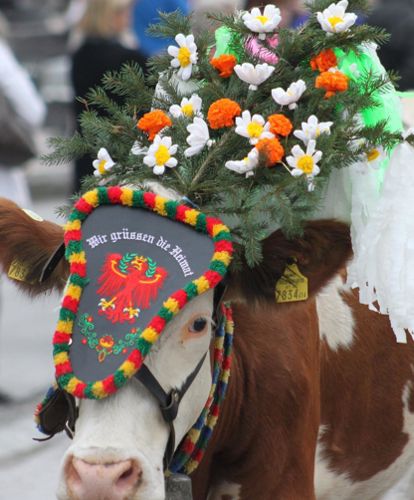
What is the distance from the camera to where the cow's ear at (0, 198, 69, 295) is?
392cm

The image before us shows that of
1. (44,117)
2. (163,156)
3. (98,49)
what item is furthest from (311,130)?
(44,117)

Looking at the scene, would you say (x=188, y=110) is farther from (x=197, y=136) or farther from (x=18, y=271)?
(x=18, y=271)

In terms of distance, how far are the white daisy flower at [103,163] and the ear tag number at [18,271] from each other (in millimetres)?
347

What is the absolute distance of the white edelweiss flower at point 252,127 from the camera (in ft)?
12.2

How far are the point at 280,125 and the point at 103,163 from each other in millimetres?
532

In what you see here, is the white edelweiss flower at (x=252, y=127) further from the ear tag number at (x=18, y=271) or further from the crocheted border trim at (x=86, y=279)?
the ear tag number at (x=18, y=271)

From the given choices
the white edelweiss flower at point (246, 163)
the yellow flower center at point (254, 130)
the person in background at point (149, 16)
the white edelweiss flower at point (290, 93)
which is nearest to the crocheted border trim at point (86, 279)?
the white edelweiss flower at point (246, 163)

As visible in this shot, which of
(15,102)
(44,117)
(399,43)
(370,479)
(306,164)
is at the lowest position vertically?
(370,479)

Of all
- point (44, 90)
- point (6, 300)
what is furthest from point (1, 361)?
point (44, 90)

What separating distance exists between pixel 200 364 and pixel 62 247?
497 mm

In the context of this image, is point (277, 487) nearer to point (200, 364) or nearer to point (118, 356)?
point (200, 364)

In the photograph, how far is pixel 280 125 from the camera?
12.2ft

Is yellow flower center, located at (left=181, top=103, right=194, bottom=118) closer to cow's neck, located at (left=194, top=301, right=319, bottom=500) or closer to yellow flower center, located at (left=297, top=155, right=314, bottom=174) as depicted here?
yellow flower center, located at (left=297, top=155, right=314, bottom=174)

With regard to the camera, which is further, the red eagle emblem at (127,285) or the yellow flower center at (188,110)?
the yellow flower center at (188,110)
